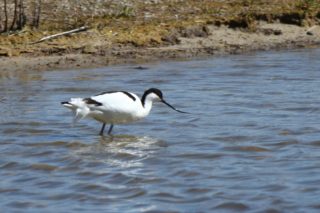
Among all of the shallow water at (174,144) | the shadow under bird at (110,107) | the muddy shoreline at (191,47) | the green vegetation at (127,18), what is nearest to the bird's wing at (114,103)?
the shadow under bird at (110,107)

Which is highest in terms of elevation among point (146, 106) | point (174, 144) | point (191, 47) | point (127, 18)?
point (127, 18)

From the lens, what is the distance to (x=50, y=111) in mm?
11492

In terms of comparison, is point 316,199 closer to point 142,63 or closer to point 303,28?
point 142,63

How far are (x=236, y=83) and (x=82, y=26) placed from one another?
2966mm

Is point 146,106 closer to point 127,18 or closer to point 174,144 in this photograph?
point 174,144

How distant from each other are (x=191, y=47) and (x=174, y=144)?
18.9 ft

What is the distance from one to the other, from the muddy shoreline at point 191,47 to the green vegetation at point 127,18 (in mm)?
97

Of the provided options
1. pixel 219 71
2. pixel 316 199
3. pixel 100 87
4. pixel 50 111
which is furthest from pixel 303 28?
pixel 316 199

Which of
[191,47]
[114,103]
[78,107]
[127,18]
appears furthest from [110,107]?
[127,18]

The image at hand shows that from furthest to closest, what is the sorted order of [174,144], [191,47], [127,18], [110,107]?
[127,18] → [191,47] → [110,107] → [174,144]

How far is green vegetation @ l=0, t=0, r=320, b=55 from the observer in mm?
14516

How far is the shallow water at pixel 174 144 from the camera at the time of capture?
7.64 metres

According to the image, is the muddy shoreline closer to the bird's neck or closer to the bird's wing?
the bird's neck

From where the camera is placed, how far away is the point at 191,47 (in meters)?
15.3
